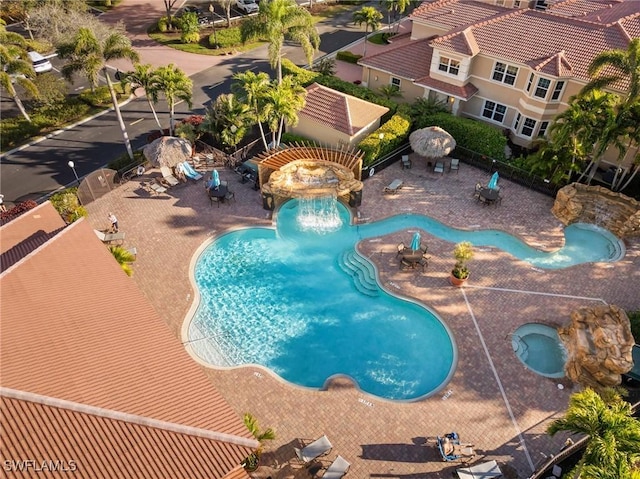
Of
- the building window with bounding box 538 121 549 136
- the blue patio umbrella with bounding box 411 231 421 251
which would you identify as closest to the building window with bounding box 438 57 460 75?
the building window with bounding box 538 121 549 136

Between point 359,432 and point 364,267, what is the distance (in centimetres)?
1044

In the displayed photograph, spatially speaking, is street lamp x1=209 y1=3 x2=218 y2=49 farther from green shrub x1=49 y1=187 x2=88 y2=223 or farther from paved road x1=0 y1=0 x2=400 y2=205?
green shrub x1=49 y1=187 x2=88 y2=223

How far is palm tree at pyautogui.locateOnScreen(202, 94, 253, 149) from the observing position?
1369 inches

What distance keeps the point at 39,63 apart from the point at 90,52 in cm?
2040

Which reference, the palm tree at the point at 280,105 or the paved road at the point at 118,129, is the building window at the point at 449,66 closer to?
the palm tree at the point at 280,105

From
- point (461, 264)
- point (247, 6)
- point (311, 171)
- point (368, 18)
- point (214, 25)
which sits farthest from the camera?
point (247, 6)

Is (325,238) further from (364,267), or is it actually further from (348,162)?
(348,162)

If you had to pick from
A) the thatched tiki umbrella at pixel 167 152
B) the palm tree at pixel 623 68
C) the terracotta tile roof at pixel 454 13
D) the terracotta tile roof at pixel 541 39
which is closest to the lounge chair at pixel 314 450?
the thatched tiki umbrella at pixel 167 152

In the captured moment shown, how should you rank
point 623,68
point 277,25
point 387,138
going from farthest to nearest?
1. point 277,25
2. point 387,138
3. point 623,68

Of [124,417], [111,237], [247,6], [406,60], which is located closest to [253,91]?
[111,237]

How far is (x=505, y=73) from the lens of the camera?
3697cm

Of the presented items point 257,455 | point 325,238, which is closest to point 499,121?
point 325,238

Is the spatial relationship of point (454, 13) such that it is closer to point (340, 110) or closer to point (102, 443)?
point (340, 110)

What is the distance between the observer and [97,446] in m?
14.6
